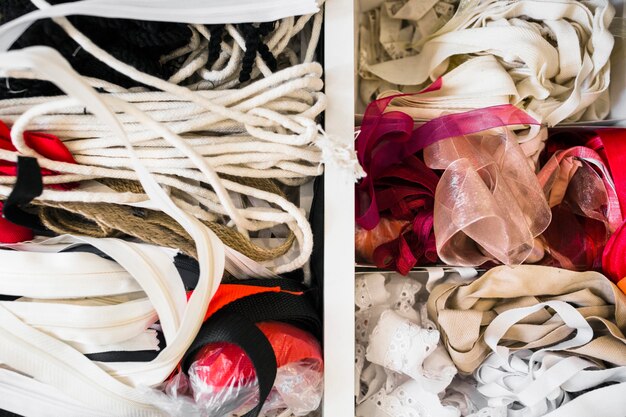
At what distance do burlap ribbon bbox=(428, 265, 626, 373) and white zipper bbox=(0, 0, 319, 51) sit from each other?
1.25ft

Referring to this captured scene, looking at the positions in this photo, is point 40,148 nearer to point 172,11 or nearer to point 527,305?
point 172,11

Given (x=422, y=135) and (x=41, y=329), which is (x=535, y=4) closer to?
(x=422, y=135)

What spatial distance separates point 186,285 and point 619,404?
0.50 m

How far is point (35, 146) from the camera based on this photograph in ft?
1.63

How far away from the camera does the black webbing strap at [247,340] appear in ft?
1.57

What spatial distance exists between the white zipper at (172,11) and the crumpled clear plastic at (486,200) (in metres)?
0.25

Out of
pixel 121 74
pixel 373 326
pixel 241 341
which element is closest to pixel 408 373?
pixel 373 326

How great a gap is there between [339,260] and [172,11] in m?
0.30

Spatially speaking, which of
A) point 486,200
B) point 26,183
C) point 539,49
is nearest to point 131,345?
point 26,183

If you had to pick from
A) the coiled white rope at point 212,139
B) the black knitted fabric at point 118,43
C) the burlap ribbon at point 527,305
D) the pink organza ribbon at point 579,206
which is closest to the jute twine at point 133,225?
the coiled white rope at point 212,139

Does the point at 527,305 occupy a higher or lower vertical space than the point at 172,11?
lower

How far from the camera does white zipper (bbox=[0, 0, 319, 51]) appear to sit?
429mm

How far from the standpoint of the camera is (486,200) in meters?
0.57

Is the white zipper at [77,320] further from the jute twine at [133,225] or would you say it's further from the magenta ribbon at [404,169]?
the magenta ribbon at [404,169]
